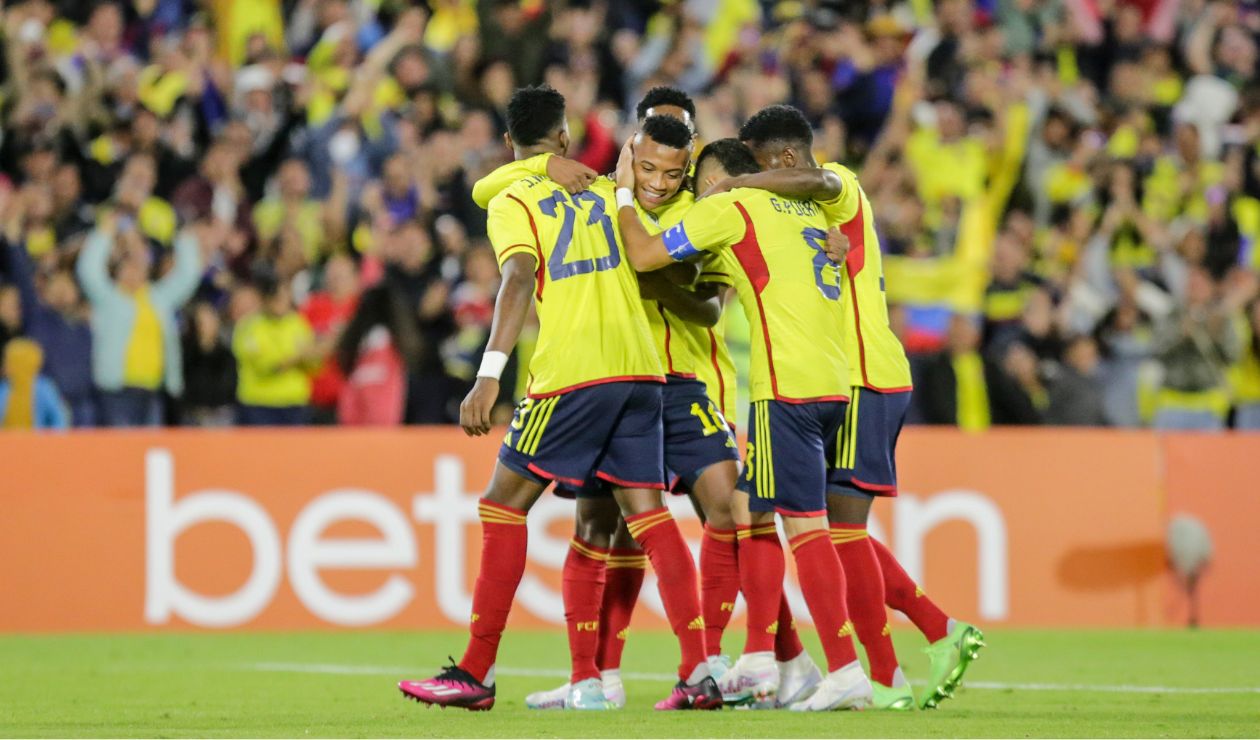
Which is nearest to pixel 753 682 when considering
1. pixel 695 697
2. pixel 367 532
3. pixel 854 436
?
pixel 695 697

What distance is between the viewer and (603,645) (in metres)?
7.86

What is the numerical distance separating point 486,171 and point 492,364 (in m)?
7.69

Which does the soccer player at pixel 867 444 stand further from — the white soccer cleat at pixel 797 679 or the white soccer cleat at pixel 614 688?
the white soccer cleat at pixel 614 688

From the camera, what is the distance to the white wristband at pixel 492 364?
7082mm

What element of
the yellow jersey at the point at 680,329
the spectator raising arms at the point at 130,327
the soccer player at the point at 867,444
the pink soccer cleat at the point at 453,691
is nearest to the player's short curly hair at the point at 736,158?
the soccer player at the point at 867,444

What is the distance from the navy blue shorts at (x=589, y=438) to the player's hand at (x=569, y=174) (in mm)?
774

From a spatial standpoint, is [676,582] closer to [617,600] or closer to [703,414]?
[617,600]

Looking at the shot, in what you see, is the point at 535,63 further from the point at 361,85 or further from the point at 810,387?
the point at 810,387

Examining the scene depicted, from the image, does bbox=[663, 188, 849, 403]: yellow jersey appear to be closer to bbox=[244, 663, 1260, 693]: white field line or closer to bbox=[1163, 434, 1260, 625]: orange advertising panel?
bbox=[244, 663, 1260, 693]: white field line

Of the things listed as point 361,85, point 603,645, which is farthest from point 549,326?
point 361,85

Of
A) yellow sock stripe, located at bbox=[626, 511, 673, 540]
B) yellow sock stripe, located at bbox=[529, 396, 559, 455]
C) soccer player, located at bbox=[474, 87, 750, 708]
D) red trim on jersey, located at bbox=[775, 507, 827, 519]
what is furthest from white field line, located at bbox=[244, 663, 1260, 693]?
yellow sock stripe, located at bbox=[529, 396, 559, 455]

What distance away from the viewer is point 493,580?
7371mm

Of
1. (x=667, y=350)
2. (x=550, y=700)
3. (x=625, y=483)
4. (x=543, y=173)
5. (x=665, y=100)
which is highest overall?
(x=665, y=100)

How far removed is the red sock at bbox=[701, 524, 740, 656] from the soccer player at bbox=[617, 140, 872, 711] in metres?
0.26
